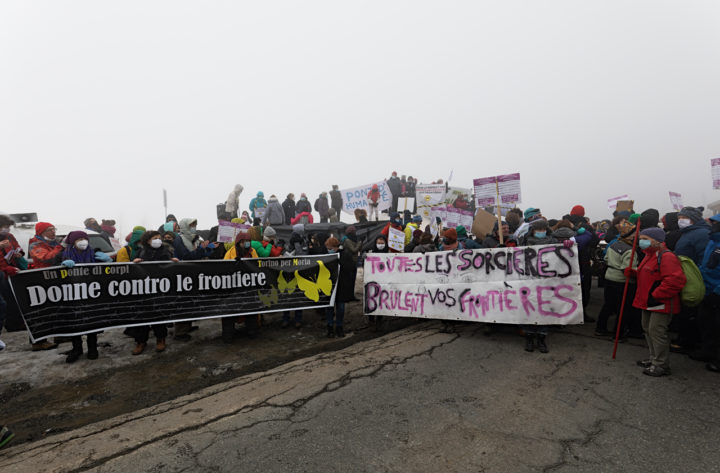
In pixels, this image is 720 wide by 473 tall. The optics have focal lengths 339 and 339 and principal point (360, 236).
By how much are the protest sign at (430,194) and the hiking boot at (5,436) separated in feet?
35.8

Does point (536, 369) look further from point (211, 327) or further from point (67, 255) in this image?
point (67, 255)

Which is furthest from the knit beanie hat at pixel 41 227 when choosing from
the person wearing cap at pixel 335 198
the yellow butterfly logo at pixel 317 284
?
the person wearing cap at pixel 335 198

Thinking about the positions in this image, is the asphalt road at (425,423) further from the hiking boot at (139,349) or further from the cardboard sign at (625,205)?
the cardboard sign at (625,205)

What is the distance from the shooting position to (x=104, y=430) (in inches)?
128

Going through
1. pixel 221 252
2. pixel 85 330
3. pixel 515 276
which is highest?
pixel 221 252

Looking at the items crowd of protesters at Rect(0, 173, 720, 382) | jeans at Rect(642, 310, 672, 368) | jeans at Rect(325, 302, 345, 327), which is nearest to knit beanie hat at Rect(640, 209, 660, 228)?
crowd of protesters at Rect(0, 173, 720, 382)

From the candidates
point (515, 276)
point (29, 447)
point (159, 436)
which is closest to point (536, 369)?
point (515, 276)

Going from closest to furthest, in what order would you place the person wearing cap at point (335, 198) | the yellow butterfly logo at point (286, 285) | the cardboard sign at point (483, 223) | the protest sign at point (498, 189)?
the yellow butterfly logo at point (286, 285) → the cardboard sign at point (483, 223) → the protest sign at point (498, 189) → the person wearing cap at point (335, 198)

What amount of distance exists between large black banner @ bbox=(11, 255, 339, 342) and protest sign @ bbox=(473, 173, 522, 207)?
382 cm

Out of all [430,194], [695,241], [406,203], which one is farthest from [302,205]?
[695,241]

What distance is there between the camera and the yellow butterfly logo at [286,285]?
5.98 m

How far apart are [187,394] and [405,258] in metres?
3.85

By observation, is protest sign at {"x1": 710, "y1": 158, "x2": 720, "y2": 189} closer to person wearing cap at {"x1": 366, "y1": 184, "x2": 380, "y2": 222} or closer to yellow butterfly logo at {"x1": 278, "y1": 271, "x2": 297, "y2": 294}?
person wearing cap at {"x1": 366, "y1": 184, "x2": 380, "y2": 222}

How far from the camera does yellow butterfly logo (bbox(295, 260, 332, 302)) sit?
609 cm
